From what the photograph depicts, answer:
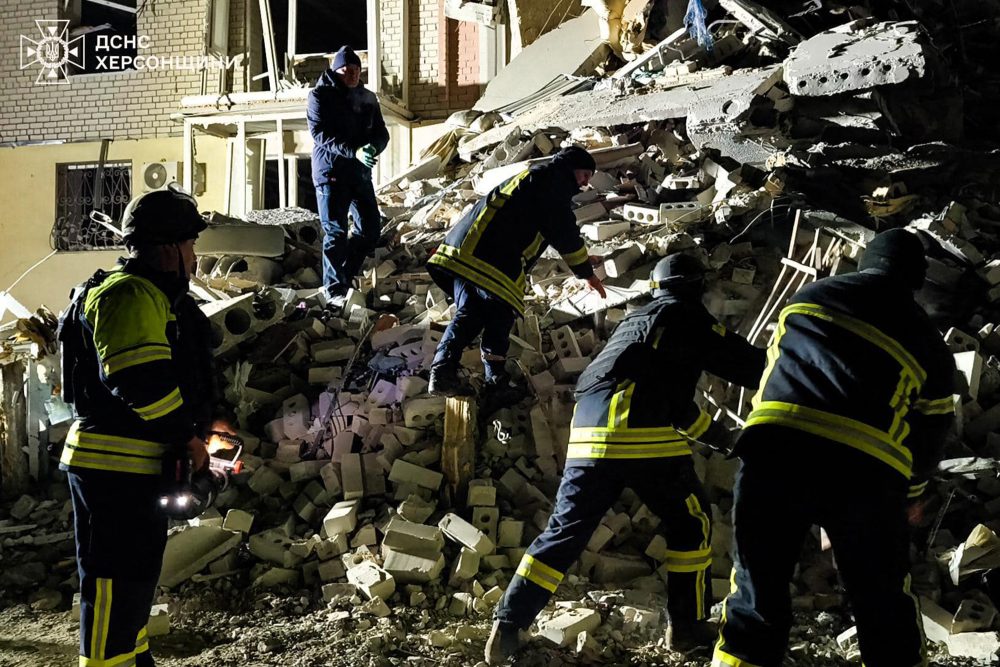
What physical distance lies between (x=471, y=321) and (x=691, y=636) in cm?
217

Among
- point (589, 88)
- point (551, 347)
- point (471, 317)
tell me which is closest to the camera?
point (471, 317)

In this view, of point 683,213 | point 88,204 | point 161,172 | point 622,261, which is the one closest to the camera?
point 622,261

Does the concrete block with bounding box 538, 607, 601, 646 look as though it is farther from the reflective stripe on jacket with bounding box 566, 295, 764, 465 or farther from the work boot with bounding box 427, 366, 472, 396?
the work boot with bounding box 427, 366, 472, 396

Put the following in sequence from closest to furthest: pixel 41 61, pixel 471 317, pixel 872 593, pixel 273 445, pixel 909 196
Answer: pixel 872 593 → pixel 471 317 → pixel 273 445 → pixel 909 196 → pixel 41 61

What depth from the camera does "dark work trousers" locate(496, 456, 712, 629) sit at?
3.34 metres

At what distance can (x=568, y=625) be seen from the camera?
3621mm

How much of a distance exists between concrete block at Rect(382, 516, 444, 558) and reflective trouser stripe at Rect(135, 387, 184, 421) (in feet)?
5.40

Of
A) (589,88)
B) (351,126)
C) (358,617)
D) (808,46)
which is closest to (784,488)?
(358,617)

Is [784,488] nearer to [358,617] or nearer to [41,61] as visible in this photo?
[358,617]

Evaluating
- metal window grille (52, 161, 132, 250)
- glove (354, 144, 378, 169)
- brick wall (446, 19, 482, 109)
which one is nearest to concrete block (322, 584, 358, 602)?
glove (354, 144, 378, 169)

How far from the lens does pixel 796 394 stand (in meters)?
2.72

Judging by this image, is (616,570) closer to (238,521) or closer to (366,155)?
(238,521)

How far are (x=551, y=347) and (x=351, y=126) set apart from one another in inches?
93.0

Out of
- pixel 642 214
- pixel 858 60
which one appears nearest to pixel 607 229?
pixel 642 214
